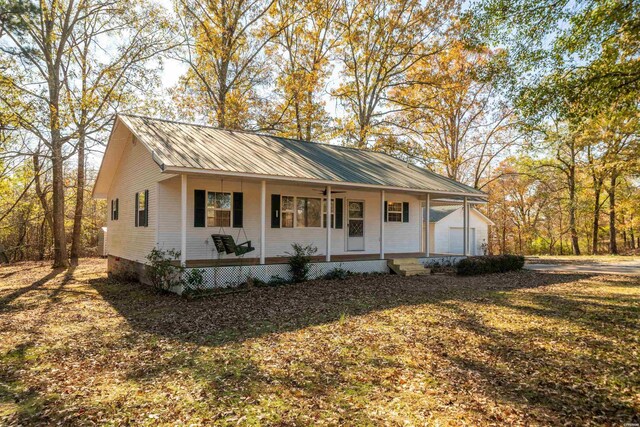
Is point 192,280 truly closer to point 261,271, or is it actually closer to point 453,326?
point 261,271

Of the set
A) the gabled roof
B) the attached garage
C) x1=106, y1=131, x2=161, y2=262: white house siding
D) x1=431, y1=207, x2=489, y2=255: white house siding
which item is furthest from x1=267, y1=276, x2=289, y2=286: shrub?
the gabled roof

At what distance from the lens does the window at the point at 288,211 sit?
1292cm

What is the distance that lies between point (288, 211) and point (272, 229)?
2.77ft

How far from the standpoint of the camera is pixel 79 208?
18.3 m

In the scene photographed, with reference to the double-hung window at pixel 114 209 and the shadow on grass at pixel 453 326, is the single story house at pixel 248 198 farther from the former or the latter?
the shadow on grass at pixel 453 326

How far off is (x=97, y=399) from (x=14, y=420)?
2.16 feet

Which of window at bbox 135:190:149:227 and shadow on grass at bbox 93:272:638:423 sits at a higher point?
window at bbox 135:190:149:227

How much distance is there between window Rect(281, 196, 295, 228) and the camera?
1292cm

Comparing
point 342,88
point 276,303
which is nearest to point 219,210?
point 276,303

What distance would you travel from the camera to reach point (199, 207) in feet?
37.2

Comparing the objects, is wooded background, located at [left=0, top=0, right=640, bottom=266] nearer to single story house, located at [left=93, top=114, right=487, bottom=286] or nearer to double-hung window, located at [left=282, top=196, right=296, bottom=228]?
single story house, located at [left=93, top=114, right=487, bottom=286]

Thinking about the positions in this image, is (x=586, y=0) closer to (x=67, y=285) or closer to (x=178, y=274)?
(x=178, y=274)

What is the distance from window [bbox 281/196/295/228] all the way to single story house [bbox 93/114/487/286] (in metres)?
0.03

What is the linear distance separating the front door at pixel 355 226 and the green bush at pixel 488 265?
3615 mm
